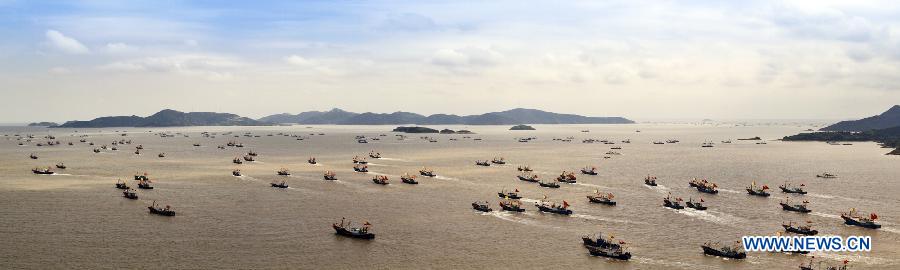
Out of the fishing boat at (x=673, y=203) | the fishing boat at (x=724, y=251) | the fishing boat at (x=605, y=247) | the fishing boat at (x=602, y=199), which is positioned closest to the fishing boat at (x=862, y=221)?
the fishing boat at (x=673, y=203)

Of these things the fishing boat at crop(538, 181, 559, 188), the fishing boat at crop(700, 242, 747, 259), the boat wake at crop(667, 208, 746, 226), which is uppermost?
the fishing boat at crop(538, 181, 559, 188)

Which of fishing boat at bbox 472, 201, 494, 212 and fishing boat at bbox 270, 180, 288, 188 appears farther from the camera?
fishing boat at bbox 270, 180, 288, 188

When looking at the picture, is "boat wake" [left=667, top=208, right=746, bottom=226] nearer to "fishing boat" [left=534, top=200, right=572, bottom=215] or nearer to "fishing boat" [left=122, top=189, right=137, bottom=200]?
"fishing boat" [left=534, top=200, right=572, bottom=215]

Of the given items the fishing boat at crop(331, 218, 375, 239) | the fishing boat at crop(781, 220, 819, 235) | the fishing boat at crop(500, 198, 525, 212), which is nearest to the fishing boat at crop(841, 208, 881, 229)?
the fishing boat at crop(781, 220, 819, 235)

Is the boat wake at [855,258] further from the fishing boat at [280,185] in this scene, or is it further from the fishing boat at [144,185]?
the fishing boat at [144,185]

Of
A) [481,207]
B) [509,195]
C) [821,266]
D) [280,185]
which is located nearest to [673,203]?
[509,195]

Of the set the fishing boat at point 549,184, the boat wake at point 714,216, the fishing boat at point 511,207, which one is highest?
the fishing boat at point 549,184

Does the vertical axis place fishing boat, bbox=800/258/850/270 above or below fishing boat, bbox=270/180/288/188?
below

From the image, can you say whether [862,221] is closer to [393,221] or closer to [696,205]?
[696,205]

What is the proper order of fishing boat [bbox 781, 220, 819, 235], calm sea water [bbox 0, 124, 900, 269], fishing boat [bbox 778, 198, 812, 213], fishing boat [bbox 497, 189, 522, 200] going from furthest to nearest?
fishing boat [bbox 497, 189, 522, 200]
fishing boat [bbox 778, 198, 812, 213]
fishing boat [bbox 781, 220, 819, 235]
calm sea water [bbox 0, 124, 900, 269]
